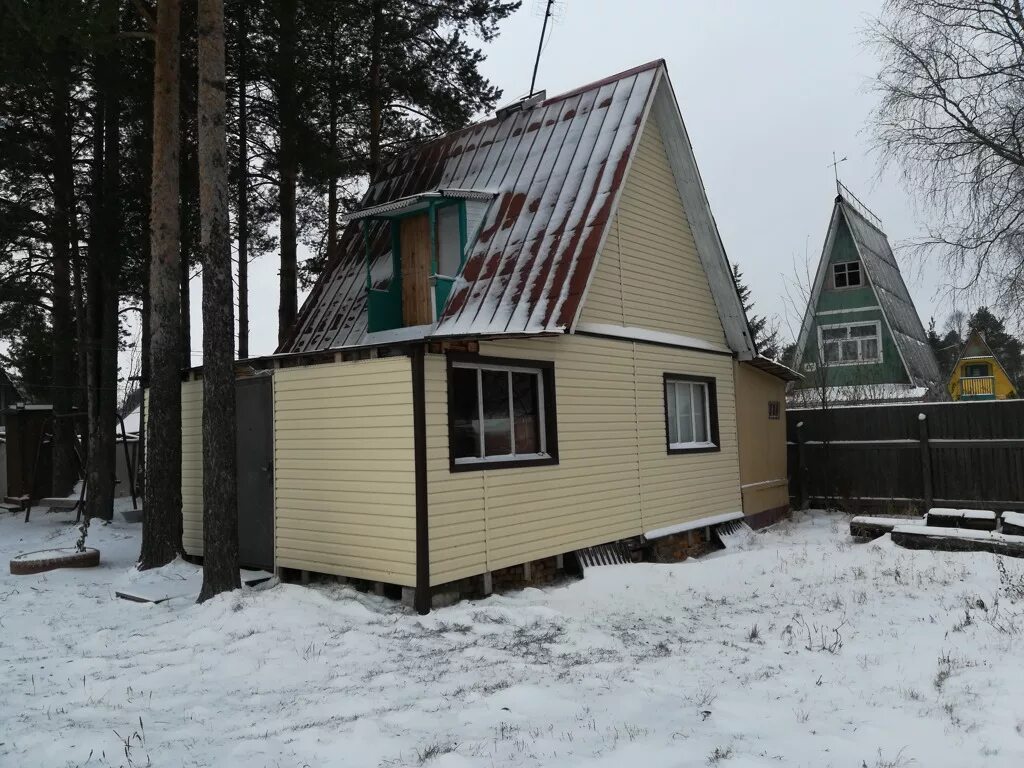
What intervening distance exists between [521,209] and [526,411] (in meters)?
2.88

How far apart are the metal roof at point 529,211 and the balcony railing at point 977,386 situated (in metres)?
17.1

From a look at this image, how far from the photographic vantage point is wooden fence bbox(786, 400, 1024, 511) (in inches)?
491

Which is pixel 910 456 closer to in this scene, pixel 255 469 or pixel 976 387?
pixel 255 469

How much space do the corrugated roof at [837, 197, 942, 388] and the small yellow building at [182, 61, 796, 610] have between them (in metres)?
12.6

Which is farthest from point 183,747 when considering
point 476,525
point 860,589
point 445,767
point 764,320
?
point 764,320

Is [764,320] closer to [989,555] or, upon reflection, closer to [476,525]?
[989,555]

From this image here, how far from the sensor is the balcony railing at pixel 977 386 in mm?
25506

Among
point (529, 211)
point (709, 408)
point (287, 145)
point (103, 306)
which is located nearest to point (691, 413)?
point (709, 408)

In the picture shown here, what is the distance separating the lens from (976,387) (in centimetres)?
2611

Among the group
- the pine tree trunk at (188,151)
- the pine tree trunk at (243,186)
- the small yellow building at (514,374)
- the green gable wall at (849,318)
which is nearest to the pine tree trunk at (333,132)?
the small yellow building at (514,374)

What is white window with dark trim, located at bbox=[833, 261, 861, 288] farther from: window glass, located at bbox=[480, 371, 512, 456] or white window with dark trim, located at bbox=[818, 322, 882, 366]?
window glass, located at bbox=[480, 371, 512, 456]

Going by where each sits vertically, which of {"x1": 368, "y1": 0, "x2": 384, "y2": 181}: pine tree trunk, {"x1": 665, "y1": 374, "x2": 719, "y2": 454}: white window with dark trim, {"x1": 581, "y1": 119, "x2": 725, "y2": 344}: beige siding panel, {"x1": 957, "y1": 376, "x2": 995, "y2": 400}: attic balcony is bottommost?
{"x1": 665, "y1": 374, "x2": 719, "y2": 454}: white window with dark trim

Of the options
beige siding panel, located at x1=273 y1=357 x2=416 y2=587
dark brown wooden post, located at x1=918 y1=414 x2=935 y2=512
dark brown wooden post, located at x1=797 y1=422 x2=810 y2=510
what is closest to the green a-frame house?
dark brown wooden post, located at x1=797 y1=422 x2=810 y2=510

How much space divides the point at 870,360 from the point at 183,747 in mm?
23938
